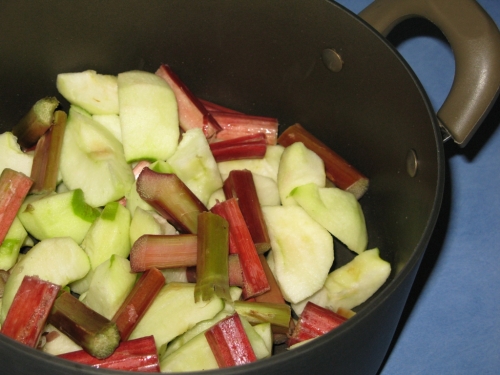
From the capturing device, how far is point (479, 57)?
48.2 inches

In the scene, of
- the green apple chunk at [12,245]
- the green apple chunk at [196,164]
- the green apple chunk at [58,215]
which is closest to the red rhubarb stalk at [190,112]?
the green apple chunk at [196,164]

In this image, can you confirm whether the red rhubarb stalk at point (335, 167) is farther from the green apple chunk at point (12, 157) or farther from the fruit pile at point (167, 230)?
the green apple chunk at point (12, 157)

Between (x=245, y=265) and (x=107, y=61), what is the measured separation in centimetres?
65

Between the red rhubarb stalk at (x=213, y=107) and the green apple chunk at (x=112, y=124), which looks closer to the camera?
the green apple chunk at (x=112, y=124)

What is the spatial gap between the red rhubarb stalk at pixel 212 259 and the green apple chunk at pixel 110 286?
0.15 m

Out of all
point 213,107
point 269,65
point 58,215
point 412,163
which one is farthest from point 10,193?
point 412,163

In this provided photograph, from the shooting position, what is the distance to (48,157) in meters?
1.44

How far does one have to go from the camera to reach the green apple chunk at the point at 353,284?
1.35 metres

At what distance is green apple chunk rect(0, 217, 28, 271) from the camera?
1.38 meters

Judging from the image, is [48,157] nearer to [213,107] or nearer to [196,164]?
[196,164]

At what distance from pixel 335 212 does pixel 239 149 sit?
0.29 m

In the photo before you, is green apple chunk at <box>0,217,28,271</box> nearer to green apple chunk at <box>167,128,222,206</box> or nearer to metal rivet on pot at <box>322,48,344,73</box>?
green apple chunk at <box>167,128,222,206</box>

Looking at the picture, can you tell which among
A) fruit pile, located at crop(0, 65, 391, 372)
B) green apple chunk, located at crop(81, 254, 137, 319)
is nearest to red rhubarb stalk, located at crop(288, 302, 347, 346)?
fruit pile, located at crop(0, 65, 391, 372)

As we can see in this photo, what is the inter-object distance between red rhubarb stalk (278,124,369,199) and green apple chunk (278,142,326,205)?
0.07 m
